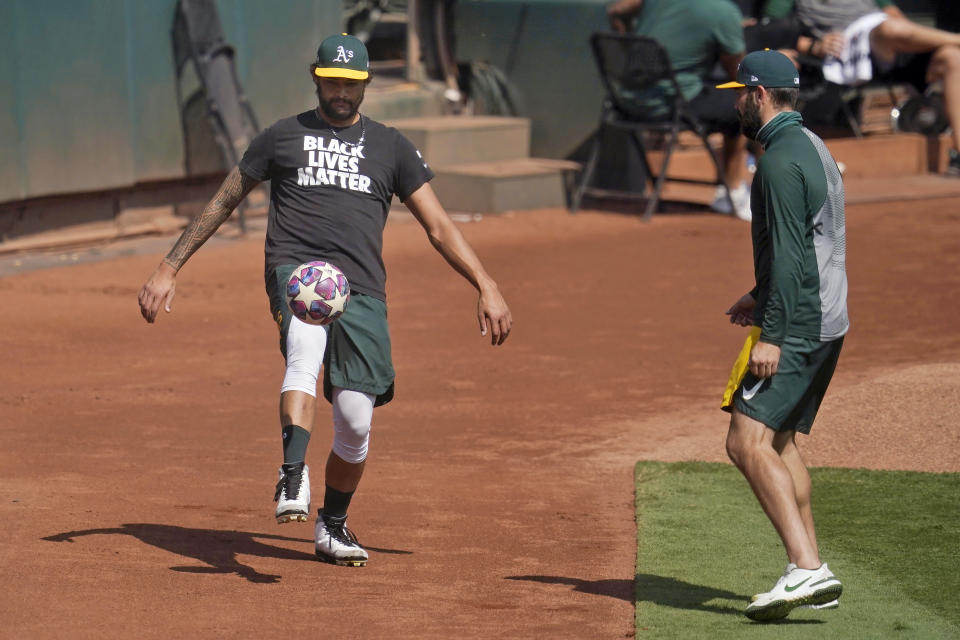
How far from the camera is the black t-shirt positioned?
581 centimetres

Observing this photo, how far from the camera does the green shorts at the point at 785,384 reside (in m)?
5.16

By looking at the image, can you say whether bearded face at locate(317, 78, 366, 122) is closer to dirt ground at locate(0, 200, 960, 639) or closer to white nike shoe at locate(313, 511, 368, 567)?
white nike shoe at locate(313, 511, 368, 567)

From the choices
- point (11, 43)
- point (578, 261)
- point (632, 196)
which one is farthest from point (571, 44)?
point (11, 43)

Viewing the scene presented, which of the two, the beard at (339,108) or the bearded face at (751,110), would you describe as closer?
the bearded face at (751,110)

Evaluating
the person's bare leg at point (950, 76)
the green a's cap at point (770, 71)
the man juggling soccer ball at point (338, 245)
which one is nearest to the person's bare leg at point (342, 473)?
the man juggling soccer ball at point (338, 245)

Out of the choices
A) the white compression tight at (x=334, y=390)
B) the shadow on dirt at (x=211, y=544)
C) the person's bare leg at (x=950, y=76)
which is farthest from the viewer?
the person's bare leg at (x=950, y=76)

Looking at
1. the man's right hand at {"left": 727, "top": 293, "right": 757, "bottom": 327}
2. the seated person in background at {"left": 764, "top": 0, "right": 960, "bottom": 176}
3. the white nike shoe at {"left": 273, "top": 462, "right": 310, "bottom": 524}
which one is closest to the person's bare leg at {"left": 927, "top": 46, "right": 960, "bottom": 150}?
the seated person in background at {"left": 764, "top": 0, "right": 960, "bottom": 176}

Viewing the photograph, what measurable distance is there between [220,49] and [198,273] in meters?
2.46

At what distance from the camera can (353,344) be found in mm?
5723

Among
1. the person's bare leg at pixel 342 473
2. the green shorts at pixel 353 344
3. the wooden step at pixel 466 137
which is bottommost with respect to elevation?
the wooden step at pixel 466 137

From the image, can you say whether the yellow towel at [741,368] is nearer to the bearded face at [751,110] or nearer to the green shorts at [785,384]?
the green shorts at [785,384]

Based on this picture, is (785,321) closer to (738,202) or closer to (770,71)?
(770,71)

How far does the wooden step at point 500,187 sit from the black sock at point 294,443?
390 inches

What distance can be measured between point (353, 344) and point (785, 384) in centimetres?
158
